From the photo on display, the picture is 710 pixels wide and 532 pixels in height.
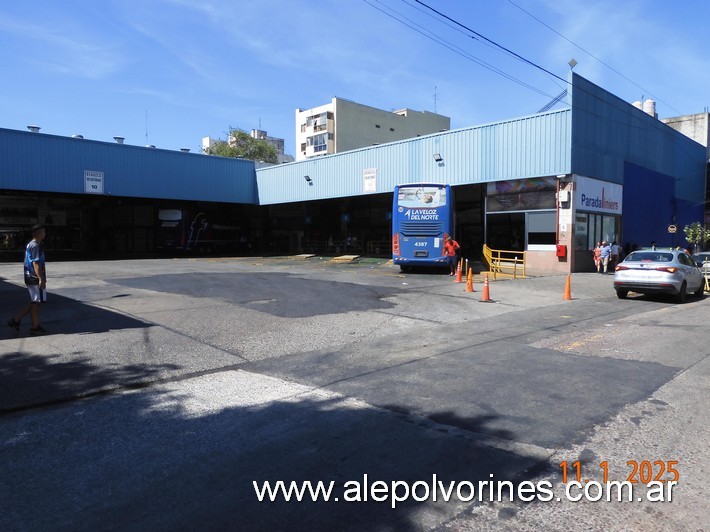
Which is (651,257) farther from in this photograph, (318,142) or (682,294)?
(318,142)

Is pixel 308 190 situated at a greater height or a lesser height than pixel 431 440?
greater

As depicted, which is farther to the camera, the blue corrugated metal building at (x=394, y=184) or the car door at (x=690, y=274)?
the blue corrugated metal building at (x=394, y=184)

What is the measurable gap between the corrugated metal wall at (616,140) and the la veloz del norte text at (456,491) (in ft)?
76.8

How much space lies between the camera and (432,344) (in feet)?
28.1

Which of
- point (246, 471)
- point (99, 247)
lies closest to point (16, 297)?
point (246, 471)

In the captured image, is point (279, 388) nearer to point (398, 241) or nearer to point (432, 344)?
point (432, 344)

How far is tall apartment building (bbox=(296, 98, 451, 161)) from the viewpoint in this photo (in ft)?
246

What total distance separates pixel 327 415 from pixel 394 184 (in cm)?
2810

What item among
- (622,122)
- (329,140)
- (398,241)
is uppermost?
(329,140)

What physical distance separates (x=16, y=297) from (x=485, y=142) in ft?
74.8

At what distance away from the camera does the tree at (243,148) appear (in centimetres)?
6962

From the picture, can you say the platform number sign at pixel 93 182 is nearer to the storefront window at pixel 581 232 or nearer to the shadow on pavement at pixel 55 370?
the shadow on pavement at pixel 55 370

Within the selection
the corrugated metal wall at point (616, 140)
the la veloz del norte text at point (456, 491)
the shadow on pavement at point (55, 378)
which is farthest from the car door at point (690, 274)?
the shadow on pavement at point (55, 378)

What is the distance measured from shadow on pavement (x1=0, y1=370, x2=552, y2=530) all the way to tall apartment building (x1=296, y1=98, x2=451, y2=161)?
72.2 meters
